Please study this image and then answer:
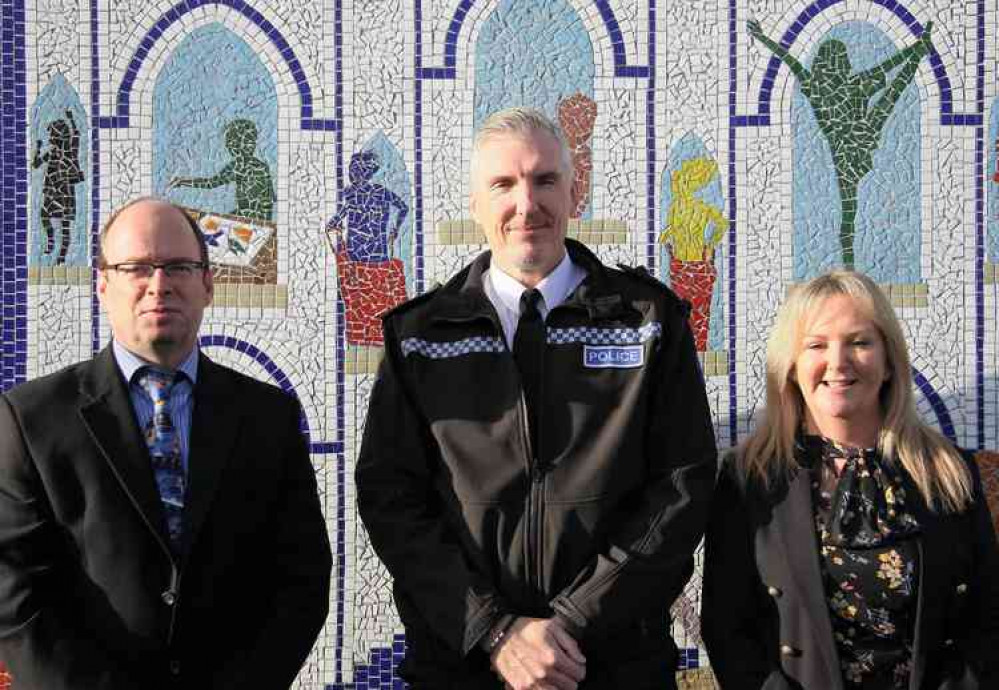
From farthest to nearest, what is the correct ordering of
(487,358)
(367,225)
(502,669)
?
(367,225) → (487,358) → (502,669)

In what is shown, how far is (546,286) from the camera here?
3.16m

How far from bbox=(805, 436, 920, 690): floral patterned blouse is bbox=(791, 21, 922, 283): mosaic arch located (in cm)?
124

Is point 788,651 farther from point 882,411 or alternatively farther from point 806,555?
point 882,411

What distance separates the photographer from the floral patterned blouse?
3.01 metres

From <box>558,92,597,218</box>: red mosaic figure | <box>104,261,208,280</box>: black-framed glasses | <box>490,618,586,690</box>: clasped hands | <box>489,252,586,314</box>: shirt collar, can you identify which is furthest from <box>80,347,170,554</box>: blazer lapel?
<box>558,92,597,218</box>: red mosaic figure

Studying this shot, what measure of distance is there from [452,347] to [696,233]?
134 cm

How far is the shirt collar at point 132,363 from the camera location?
308 centimetres

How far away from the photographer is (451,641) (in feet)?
9.62

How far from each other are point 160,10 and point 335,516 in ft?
5.67

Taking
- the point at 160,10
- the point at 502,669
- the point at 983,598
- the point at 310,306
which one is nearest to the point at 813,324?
the point at 983,598

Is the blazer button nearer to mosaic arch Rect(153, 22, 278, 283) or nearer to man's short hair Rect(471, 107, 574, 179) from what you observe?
man's short hair Rect(471, 107, 574, 179)

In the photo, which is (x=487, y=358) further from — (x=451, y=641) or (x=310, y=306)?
(x=310, y=306)

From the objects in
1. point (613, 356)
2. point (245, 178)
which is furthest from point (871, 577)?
point (245, 178)

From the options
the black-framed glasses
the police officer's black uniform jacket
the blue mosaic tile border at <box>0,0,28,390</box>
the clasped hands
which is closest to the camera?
the clasped hands
